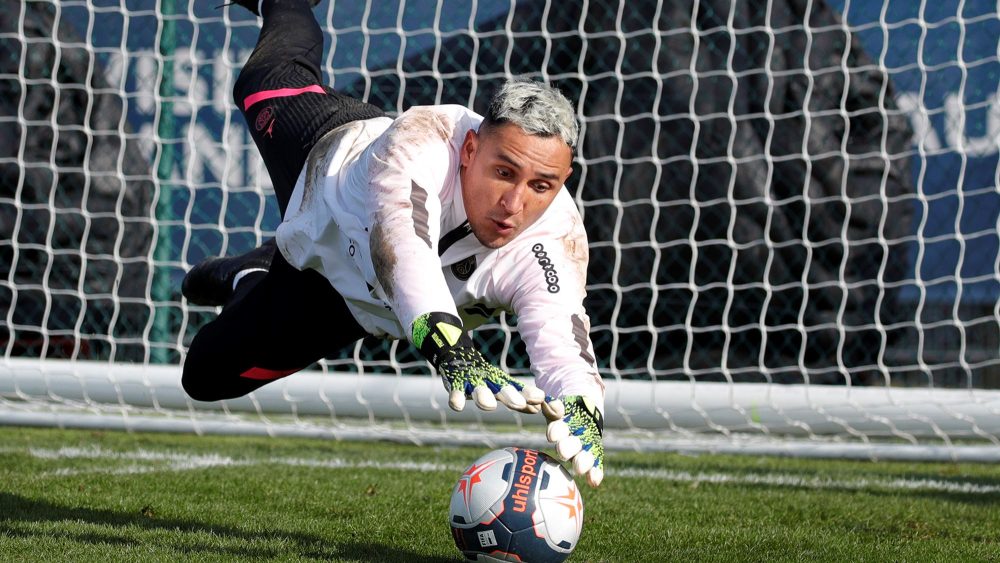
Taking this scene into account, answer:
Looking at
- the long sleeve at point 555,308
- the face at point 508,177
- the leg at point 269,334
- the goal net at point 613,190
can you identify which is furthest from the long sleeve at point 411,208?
the goal net at point 613,190

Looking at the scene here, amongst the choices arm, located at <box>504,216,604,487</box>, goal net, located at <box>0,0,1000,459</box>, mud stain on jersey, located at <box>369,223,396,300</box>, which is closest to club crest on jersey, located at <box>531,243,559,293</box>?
arm, located at <box>504,216,604,487</box>

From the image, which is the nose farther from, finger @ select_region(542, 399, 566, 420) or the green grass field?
the green grass field

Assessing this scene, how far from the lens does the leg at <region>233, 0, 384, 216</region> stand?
14.4ft

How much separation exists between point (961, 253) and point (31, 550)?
18.8 feet

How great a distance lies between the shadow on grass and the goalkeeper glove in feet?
2.59

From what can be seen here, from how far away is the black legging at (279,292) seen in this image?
171 inches

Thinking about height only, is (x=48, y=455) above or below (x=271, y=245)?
below

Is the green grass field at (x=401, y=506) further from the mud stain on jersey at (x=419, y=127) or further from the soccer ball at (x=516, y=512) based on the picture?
the mud stain on jersey at (x=419, y=127)

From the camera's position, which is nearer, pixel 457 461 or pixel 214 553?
pixel 214 553

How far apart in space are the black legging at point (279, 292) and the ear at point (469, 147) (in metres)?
0.96

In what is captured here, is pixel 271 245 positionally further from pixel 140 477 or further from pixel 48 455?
pixel 48 455

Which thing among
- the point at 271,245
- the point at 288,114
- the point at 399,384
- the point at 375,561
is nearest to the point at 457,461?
the point at 399,384

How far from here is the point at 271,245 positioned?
531 cm

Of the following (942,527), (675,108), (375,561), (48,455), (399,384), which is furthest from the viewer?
(675,108)
